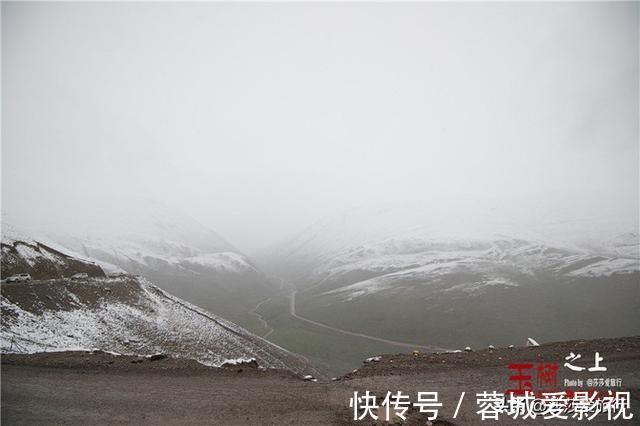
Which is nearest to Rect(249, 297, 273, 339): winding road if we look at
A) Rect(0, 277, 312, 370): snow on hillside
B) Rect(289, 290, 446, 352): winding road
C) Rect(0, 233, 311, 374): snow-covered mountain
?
Rect(289, 290, 446, 352): winding road

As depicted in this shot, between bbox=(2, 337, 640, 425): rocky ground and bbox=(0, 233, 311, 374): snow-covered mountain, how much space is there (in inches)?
320

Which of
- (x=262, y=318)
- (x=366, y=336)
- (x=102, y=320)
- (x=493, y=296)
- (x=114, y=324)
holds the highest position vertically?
(x=493, y=296)

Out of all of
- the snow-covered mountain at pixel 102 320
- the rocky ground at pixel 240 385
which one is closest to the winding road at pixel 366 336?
the snow-covered mountain at pixel 102 320

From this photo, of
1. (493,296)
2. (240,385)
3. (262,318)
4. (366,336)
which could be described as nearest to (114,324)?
(240,385)

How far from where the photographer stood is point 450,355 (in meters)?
24.6

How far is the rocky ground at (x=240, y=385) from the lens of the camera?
15.5m

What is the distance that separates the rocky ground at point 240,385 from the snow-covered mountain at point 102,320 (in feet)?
26.7

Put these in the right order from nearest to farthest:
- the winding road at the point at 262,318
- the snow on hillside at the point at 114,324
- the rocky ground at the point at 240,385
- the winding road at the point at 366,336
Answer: the rocky ground at the point at 240,385 < the snow on hillside at the point at 114,324 < the winding road at the point at 366,336 < the winding road at the point at 262,318

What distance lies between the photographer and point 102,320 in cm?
3741

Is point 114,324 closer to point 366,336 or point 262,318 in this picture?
point 366,336

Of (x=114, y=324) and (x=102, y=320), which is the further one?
(x=114, y=324)

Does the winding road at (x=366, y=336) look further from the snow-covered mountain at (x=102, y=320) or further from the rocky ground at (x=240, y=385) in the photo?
the rocky ground at (x=240, y=385)

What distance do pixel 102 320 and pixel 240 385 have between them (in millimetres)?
27420

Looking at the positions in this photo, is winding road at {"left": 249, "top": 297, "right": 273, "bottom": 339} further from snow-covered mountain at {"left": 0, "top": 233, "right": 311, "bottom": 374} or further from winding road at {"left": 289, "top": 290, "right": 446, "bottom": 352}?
snow-covered mountain at {"left": 0, "top": 233, "right": 311, "bottom": 374}
